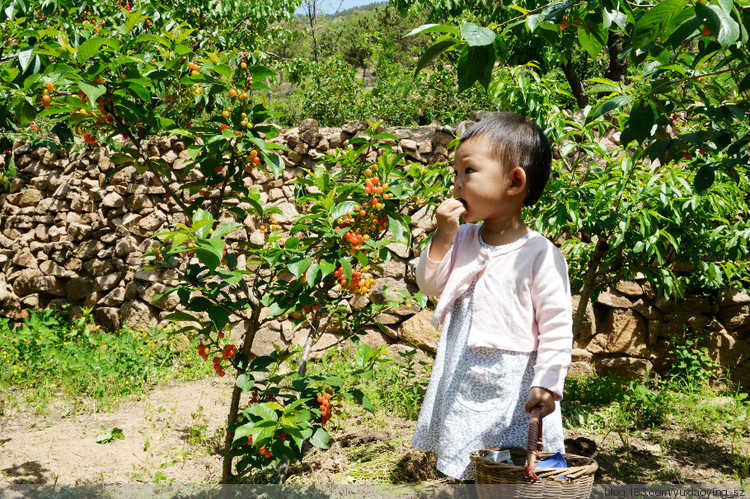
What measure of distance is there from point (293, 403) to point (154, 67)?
112 centimetres

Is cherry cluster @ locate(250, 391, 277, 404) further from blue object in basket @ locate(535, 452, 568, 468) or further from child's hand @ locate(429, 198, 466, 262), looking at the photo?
blue object in basket @ locate(535, 452, 568, 468)

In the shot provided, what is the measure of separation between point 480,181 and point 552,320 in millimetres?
387

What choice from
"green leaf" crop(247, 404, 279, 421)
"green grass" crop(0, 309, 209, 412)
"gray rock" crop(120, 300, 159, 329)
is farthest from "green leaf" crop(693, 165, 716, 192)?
"gray rock" crop(120, 300, 159, 329)

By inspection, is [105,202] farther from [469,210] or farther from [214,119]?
[469,210]

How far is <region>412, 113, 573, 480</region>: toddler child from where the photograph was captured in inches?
55.2

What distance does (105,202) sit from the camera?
521cm

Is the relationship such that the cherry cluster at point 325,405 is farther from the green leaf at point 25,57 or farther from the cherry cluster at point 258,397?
A: the green leaf at point 25,57

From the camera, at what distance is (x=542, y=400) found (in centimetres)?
131

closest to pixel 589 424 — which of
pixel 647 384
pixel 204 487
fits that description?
pixel 647 384

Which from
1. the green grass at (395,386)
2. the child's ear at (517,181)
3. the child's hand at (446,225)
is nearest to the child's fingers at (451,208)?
the child's hand at (446,225)

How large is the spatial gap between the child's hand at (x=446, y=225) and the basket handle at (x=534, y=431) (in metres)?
0.47

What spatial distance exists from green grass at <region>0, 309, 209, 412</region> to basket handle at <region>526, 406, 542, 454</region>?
3.04 m

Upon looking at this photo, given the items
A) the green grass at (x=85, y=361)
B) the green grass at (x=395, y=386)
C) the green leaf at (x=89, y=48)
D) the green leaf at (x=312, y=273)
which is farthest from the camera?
the green grass at (x=85, y=361)

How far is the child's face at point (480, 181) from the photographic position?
1460mm
